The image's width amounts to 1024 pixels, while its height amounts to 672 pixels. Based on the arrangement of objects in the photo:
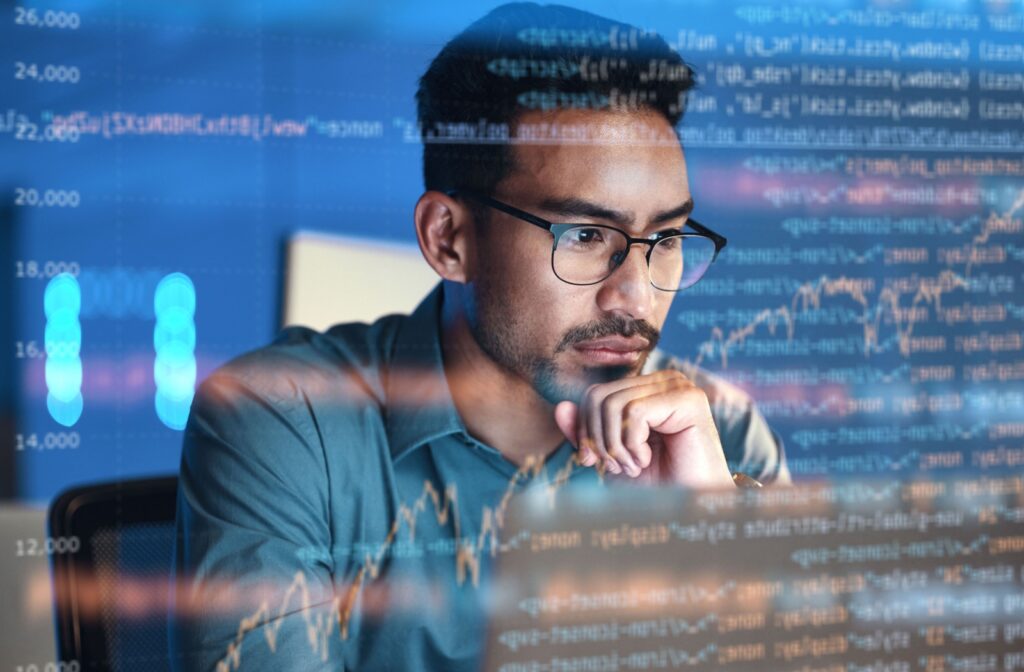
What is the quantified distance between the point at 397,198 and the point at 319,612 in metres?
0.35

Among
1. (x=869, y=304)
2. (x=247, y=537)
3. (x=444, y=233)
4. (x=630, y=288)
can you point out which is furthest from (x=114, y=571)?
(x=869, y=304)

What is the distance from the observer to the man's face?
2.44 feet

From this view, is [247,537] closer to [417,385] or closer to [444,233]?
[417,385]

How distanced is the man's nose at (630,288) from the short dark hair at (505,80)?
0.42 ft

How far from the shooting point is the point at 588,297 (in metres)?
0.75

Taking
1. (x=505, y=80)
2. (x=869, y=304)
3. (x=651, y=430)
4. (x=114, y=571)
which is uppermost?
(x=505, y=80)

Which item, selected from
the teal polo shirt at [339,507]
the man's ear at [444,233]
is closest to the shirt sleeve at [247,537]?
the teal polo shirt at [339,507]

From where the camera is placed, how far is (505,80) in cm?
74

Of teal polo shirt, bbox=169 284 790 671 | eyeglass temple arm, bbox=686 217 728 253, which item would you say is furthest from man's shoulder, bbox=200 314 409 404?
eyeglass temple arm, bbox=686 217 728 253

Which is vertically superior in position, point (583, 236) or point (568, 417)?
point (583, 236)

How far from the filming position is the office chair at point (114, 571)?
71 cm

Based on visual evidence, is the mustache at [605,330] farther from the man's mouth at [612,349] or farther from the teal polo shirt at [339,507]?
the teal polo shirt at [339,507]

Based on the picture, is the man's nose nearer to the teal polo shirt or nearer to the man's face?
the man's face

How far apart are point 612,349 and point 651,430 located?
0.09 meters
